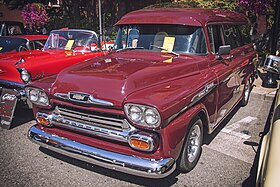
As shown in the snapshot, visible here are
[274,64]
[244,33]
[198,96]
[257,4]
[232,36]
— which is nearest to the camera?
[274,64]

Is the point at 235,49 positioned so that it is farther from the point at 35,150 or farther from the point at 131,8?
the point at 131,8

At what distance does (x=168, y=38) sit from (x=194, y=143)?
1.47 metres

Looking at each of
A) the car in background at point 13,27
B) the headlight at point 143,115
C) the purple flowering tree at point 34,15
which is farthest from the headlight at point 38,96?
the purple flowering tree at point 34,15

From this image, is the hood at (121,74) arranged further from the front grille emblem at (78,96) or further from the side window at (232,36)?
the side window at (232,36)

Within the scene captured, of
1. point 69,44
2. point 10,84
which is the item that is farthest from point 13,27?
point 10,84

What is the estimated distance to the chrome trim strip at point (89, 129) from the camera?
8.90ft

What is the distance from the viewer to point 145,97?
8.75ft

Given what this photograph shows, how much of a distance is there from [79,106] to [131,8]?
17.1 meters

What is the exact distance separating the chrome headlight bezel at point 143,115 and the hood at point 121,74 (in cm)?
13

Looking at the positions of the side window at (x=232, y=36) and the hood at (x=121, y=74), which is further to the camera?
the side window at (x=232, y=36)

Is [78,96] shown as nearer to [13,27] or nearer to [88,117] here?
[88,117]

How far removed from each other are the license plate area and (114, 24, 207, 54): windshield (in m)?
2.17

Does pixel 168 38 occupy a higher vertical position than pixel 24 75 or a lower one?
higher

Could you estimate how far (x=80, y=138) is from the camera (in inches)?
118
